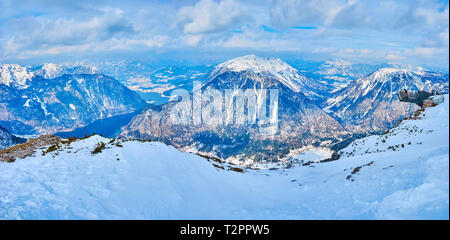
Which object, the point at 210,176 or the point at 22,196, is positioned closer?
the point at 22,196

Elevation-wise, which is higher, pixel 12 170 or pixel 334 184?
pixel 12 170

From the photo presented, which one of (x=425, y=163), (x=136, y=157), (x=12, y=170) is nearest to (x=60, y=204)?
(x=12, y=170)

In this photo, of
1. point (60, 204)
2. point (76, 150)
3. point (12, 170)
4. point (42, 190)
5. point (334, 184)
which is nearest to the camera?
point (60, 204)

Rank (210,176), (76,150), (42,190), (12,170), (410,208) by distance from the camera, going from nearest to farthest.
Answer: (410,208), (42,190), (12,170), (76,150), (210,176)
